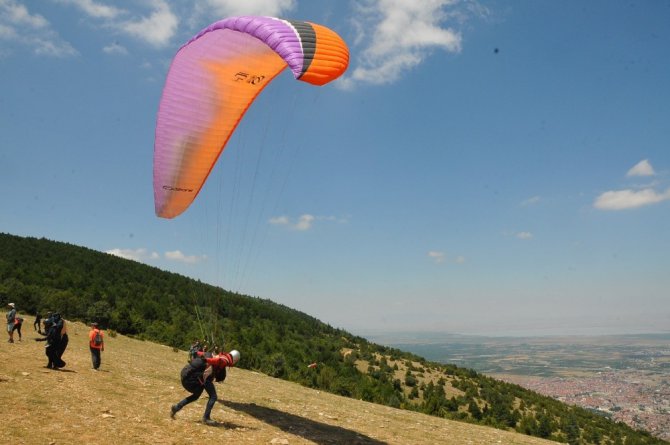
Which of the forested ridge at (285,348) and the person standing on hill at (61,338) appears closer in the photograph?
the person standing on hill at (61,338)

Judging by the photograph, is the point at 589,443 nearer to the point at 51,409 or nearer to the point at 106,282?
the point at 51,409

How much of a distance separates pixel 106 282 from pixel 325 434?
4263 cm

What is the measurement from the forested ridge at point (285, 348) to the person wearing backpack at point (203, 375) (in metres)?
9.73

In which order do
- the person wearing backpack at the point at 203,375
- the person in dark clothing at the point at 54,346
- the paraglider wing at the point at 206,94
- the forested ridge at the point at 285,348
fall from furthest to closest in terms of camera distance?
the forested ridge at the point at 285,348
the person in dark clothing at the point at 54,346
the paraglider wing at the point at 206,94
the person wearing backpack at the point at 203,375

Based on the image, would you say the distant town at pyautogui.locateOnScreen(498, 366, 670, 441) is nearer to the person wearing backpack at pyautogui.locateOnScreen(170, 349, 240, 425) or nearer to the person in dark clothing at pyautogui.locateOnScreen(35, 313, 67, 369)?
the person wearing backpack at pyautogui.locateOnScreen(170, 349, 240, 425)

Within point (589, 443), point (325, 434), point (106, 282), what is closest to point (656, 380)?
point (589, 443)

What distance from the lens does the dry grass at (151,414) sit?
26.3 ft

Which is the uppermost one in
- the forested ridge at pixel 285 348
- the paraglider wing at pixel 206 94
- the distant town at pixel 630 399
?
the paraglider wing at pixel 206 94

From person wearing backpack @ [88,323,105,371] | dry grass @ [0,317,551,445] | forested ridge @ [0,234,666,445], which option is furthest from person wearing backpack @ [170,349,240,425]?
forested ridge @ [0,234,666,445]

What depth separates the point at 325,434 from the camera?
10.5 m

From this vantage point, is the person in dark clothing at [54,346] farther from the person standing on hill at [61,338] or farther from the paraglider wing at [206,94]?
the paraglider wing at [206,94]

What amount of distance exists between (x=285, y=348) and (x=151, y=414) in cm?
2915

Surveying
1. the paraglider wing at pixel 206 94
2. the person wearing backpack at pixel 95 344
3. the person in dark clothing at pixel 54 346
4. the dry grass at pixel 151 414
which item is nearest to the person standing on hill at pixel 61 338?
the person in dark clothing at pixel 54 346

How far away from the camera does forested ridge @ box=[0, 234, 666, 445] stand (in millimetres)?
27812
